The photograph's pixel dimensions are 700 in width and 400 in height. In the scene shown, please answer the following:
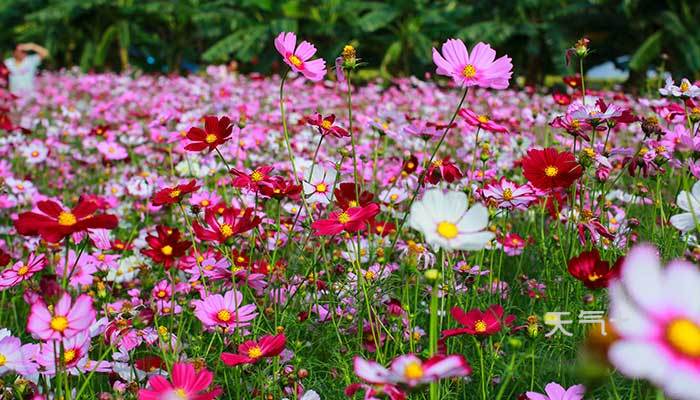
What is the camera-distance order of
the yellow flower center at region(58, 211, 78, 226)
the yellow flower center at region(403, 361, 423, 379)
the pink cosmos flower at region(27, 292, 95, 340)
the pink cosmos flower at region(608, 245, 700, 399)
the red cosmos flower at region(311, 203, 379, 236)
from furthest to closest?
the red cosmos flower at region(311, 203, 379, 236) → the yellow flower center at region(58, 211, 78, 226) → the pink cosmos flower at region(27, 292, 95, 340) → the yellow flower center at region(403, 361, 423, 379) → the pink cosmos flower at region(608, 245, 700, 399)

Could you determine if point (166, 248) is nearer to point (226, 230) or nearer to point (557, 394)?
point (226, 230)

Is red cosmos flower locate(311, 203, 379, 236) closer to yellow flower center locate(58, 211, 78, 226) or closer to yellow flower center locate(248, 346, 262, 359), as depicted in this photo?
yellow flower center locate(248, 346, 262, 359)

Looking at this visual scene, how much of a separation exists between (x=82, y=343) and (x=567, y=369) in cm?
64

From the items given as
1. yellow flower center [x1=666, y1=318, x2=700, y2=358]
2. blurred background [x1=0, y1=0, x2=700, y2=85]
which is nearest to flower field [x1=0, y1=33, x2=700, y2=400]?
yellow flower center [x1=666, y1=318, x2=700, y2=358]

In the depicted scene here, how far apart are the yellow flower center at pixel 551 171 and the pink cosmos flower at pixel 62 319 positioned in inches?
24.8

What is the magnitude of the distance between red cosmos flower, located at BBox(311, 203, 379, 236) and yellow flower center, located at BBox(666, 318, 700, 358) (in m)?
0.46

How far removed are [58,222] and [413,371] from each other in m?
0.46

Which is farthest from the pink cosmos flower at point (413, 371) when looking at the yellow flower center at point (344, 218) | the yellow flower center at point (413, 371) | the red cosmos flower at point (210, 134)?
the red cosmos flower at point (210, 134)

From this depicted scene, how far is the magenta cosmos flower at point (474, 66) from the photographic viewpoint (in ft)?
2.92

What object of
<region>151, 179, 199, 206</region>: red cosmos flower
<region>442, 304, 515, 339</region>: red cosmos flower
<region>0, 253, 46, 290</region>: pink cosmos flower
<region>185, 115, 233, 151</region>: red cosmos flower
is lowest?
<region>442, 304, 515, 339</region>: red cosmos flower

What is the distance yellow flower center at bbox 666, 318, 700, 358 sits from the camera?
43 cm

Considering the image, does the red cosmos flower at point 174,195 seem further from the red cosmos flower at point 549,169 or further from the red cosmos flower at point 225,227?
the red cosmos flower at point 549,169

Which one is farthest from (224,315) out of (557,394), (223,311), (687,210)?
(687,210)

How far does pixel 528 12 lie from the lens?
8867mm
